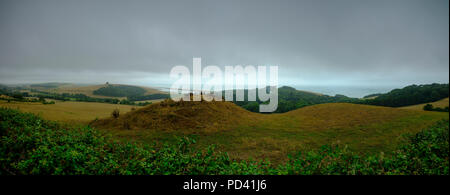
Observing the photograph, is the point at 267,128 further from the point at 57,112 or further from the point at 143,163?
the point at 57,112

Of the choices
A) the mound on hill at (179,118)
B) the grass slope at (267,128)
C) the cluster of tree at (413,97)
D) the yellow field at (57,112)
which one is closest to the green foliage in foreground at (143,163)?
the grass slope at (267,128)

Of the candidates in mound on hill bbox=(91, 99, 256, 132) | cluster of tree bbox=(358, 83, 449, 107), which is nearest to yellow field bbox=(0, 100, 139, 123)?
mound on hill bbox=(91, 99, 256, 132)

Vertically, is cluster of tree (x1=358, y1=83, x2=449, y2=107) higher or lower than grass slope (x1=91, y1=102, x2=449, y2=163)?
higher

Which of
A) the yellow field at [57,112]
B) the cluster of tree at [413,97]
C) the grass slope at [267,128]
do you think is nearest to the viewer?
the grass slope at [267,128]

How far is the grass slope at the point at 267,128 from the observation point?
22.6ft

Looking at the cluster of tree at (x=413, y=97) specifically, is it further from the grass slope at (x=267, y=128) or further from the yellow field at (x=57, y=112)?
the yellow field at (x=57, y=112)

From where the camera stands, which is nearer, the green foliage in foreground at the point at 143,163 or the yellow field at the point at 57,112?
the green foliage in foreground at the point at 143,163

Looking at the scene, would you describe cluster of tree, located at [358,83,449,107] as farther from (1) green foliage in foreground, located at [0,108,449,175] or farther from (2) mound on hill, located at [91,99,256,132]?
(1) green foliage in foreground, located at [0,108,449,175]

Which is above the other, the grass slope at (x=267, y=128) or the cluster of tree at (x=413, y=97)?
the cluster of tree at (x=413, y=97)

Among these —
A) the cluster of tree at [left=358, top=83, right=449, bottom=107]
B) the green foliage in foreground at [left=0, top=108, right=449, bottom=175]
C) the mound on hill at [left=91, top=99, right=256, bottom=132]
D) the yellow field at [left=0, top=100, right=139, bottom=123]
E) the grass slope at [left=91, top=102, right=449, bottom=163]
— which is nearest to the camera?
the green foliage in foreground at [left=0, top=108, right=449, bottom=175]

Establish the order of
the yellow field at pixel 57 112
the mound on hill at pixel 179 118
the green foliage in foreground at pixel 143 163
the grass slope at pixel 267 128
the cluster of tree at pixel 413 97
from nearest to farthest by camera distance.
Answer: the green foliage in foreground at pixel 143 163, the grass slope at pixel 267 128, the yellow field at pixel 57 112, the mound on hill at pixel 179 118, the cluster of tree at pixel 413 97

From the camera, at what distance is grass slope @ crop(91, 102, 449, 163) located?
22.6 feet
